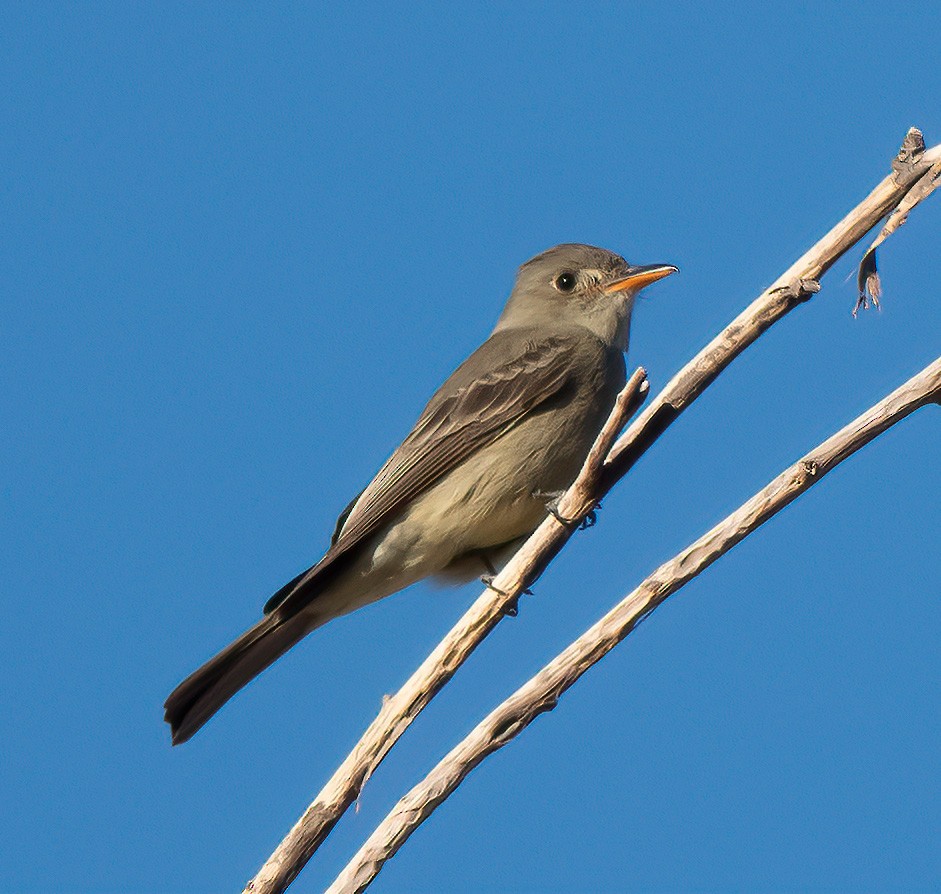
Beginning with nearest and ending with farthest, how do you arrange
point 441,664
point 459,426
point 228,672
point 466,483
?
point 441,664 → point 228,672 → point 466,483 → point 459,426

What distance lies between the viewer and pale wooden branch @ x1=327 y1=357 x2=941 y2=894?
17.6 ft

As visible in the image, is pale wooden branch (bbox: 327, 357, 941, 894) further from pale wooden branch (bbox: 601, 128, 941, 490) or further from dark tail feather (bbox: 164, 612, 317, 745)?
dark tail feather (bbox: 164, 612, 317, 745)

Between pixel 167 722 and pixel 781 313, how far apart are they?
13.8 feet

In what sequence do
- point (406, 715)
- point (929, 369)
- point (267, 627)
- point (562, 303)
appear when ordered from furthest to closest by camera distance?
point (562, 303) → point (267, 627) → point (406, 715) → point (929, 369)

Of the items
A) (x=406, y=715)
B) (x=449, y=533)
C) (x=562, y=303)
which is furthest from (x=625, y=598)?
(x=562, y=303)

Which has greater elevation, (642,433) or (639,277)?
(639,277)

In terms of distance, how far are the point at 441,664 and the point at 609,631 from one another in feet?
2.95

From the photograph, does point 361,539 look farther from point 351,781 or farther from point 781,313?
point 781,313

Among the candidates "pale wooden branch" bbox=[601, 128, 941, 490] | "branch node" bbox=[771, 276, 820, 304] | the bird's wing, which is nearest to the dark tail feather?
the bird's wing

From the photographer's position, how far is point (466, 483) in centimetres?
873

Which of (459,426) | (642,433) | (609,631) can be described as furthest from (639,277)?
(609,631)

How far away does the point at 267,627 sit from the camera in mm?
8211

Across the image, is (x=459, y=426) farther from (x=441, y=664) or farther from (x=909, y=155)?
(x=909, y=155)

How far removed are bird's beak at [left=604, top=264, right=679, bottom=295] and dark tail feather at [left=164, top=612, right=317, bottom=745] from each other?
335cm
